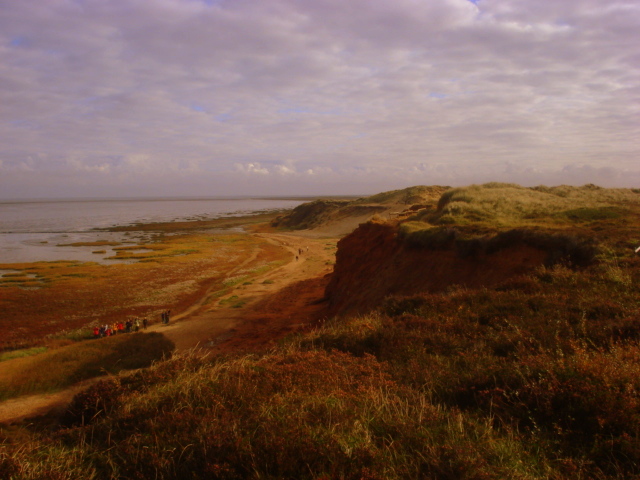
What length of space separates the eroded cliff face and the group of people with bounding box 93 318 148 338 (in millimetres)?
10554

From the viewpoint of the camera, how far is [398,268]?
54.3ft

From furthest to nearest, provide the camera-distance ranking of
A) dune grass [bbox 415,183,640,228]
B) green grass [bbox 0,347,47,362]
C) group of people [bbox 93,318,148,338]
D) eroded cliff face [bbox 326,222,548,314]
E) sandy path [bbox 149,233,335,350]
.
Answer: group of people [bbox 93,318,148,338]
sandy path [bbox 149,233,335,350]
dune grass [bbox 415,183,640,228]
green grass [bbox 0,347,47,362]
eroded cliff face [bbox 326,222,548,314]

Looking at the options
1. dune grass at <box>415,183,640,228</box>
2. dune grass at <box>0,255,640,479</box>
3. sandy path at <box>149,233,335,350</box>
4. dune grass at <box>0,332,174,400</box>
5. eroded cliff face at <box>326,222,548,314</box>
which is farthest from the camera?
sandy path at <box>149,233,335,350</box>

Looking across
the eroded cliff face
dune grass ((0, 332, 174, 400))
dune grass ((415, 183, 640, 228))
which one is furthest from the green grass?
dune grass ((415, 183, 640, 228))

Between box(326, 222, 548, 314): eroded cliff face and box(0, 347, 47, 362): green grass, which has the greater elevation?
box(326, 222, 548, 314): eroded cliff face

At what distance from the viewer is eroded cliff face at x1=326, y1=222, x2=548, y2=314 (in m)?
Answer: 12.2

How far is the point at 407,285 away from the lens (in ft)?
49.7

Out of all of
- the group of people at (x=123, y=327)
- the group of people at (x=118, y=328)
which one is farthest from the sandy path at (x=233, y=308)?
the group of people at (x=118, y=328)

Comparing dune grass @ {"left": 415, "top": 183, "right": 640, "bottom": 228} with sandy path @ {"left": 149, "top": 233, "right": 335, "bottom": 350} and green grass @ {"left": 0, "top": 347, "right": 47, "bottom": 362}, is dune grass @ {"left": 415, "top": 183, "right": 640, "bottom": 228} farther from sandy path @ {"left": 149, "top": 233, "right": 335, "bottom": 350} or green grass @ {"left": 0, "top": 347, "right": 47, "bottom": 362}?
green grass @ {"left": 0, "top": 347, "right": 47, "bottom": 362}

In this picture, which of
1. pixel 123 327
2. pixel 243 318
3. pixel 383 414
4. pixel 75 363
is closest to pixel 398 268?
pixel 243 318

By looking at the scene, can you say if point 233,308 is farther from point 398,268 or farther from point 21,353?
point 398,268

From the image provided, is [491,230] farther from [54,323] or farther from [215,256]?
[215,256]

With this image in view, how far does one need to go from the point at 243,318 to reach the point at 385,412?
17455 mm

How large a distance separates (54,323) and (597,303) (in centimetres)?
2532
